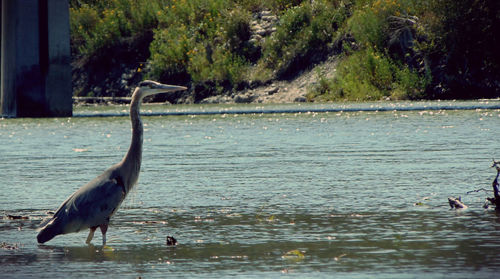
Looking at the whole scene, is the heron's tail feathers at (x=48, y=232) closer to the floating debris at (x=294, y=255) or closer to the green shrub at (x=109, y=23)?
the floating debris at (x=294, y=255)

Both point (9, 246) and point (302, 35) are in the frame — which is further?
point (302, 35)

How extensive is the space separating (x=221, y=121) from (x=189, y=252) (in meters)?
20.6

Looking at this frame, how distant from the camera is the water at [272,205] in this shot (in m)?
8.27

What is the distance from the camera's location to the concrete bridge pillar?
32344 millimetres

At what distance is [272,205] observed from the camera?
11.7 meters

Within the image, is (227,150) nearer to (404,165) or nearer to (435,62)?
(404,165)

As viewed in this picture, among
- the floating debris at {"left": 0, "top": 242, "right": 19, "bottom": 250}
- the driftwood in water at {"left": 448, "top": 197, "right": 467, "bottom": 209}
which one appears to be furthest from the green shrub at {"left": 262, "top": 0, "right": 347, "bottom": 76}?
the floating debris at {"left": 0, "top": 242, "right": 19, "bottom": 250}

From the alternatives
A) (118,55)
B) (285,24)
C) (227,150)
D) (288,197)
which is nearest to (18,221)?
(288,197)

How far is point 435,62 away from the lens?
130 ft

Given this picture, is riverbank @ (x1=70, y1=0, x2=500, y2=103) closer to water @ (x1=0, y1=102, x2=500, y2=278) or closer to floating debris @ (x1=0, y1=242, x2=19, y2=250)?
water @ (x1=0, y1=102, x2=500, y2=278)

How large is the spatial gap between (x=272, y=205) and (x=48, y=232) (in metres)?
3.25

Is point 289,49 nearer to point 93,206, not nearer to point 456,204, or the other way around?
point 456,204

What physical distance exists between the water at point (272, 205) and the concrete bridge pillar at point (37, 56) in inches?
351

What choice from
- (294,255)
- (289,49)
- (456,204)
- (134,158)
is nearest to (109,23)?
(289,49)
